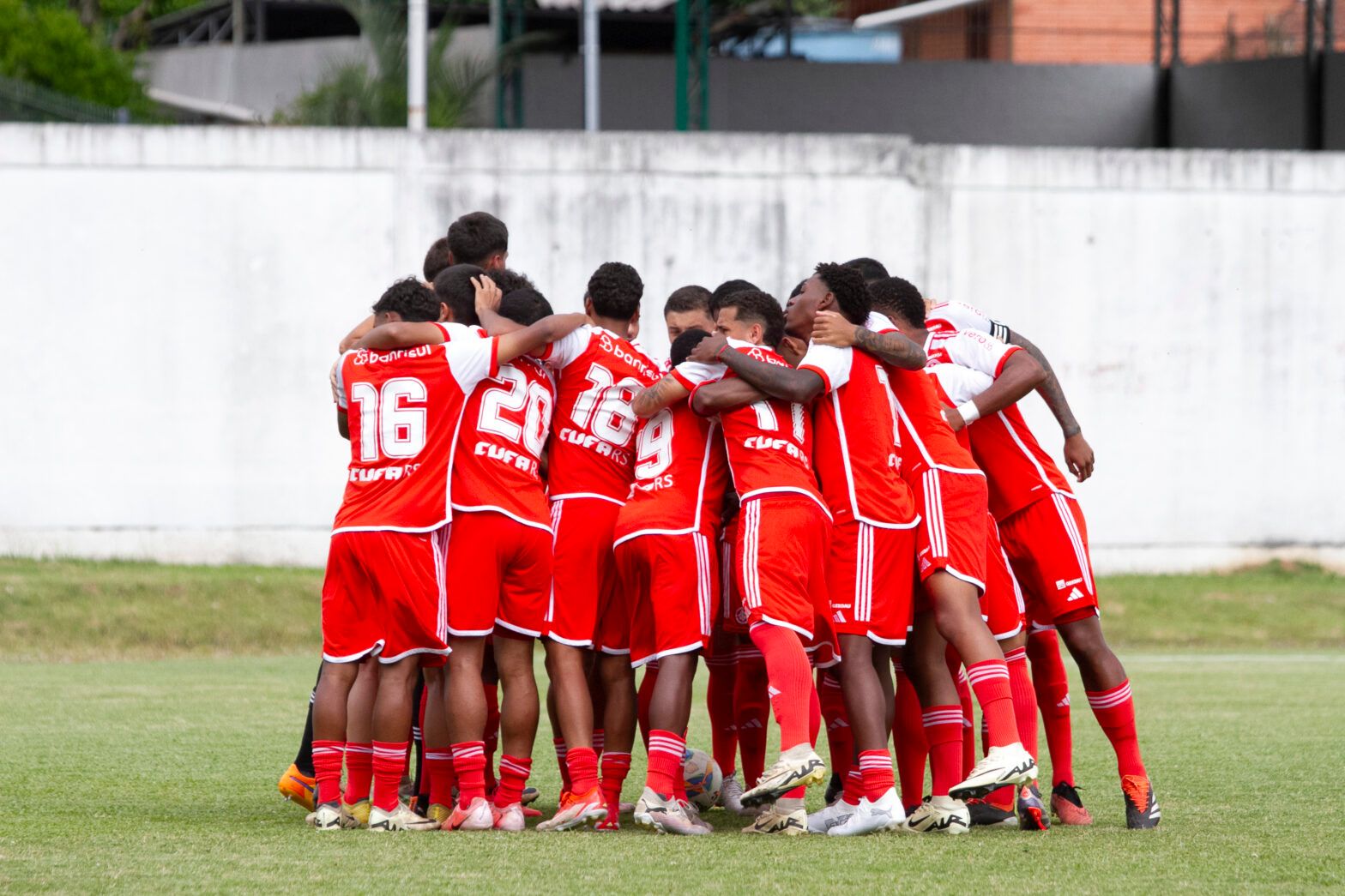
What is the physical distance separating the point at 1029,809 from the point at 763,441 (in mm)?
1751

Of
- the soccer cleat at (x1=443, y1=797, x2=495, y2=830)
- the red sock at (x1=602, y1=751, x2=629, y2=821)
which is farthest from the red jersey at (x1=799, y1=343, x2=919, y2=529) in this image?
the soccer cleat at (x1=443, y1=797, x2=495, y2=830)

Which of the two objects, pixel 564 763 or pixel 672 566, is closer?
pixel 672 566

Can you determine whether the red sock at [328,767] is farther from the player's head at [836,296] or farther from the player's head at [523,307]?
the player's head at [836,296]

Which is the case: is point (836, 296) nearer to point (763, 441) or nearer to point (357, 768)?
point (763, 441)

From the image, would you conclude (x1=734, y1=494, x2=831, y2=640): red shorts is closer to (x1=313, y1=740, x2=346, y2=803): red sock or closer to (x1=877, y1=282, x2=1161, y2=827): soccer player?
(x1=877, y1=282, x2=1161, y2=827): soccer player

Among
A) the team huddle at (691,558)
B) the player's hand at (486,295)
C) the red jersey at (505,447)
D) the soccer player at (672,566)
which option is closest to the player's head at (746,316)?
the team huddle at (691,558)

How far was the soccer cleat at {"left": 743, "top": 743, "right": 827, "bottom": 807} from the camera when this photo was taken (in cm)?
579

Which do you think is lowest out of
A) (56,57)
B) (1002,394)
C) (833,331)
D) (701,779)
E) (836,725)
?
(701,779)

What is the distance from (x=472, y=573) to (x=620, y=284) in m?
1.45

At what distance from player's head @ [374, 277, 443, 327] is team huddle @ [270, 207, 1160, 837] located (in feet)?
0.04

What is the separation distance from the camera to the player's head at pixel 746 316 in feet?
21.9

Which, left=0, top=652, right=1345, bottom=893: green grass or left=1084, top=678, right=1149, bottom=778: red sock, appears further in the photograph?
left=1084, top=678, right=1149, bottom=778: red sock

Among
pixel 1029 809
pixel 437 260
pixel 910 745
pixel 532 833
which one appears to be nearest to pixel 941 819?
pixel 1029 809

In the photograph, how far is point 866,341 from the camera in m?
6.39
